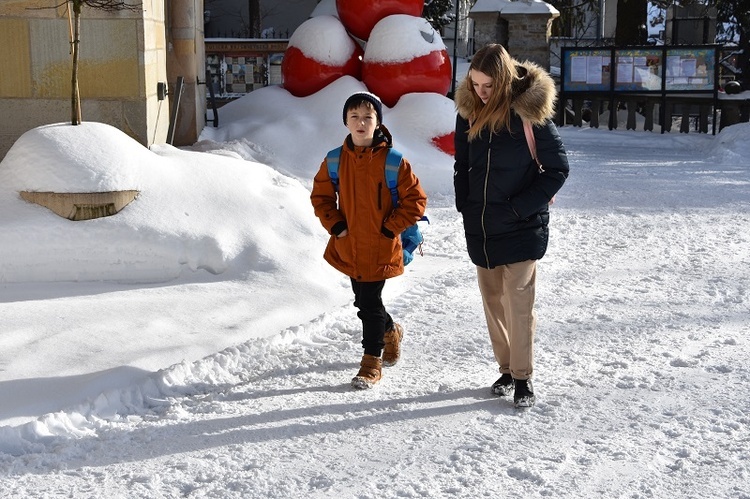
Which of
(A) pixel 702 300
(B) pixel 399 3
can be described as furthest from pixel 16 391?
(B) pixel 399 3

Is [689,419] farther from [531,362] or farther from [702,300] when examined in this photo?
[702,300]

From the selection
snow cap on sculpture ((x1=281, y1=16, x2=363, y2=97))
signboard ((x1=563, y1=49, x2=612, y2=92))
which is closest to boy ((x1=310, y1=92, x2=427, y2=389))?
snow cap on sculpture ((x1=281, y1=16, x2=363, y2=97))

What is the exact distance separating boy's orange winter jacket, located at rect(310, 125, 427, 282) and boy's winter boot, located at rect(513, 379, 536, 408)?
2.32 ft

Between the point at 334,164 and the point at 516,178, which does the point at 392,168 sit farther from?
the point at 516,178

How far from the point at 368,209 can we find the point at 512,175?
2.07ft

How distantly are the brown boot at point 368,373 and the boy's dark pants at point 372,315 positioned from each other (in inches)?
1.1

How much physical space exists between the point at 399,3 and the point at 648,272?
207 inches

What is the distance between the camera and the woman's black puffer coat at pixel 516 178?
4.21 m

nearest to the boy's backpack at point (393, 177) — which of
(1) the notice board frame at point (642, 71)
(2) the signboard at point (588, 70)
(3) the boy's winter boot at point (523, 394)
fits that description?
(3) the boy's winter boot at point (523, 394)

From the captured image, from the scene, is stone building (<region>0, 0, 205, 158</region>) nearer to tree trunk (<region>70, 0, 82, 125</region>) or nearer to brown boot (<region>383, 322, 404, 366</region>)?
tree trunk (<region>70, 0, 82, 125</region>)

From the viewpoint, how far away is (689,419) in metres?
4.11

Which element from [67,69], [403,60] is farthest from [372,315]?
[403,60]

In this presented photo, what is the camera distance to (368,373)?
15.0 feet

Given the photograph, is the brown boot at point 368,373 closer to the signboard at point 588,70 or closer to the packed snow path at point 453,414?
the packed snow path at point 453,414
